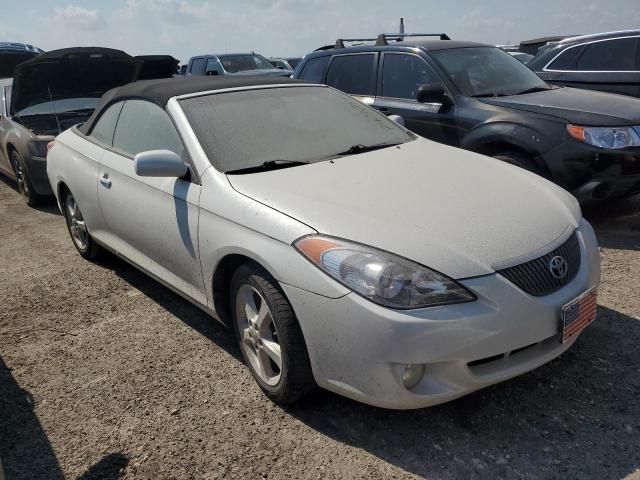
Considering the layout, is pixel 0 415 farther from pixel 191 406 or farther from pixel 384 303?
pixel 384 303

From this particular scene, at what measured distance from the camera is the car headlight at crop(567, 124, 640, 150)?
455 centimetres

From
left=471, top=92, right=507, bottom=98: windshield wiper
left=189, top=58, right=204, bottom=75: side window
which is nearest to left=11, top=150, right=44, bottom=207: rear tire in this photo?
left=471, top=92, right=507, bottom=98: windshield wiper

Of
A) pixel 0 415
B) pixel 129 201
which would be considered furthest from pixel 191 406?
pixel 129 201

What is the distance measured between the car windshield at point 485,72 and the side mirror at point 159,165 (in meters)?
3.30

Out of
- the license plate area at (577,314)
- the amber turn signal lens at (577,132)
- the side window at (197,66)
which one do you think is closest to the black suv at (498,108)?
the amber turn signal lens at (577,132)

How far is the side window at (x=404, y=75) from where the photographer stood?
18.8ft

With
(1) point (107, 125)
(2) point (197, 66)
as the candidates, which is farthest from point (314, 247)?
(2) point (197, 66)

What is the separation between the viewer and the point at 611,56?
6.90 m

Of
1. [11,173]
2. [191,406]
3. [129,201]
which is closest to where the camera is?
[191,406]

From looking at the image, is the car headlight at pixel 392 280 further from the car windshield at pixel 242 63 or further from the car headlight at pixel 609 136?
the car windshield at pixel 242 63

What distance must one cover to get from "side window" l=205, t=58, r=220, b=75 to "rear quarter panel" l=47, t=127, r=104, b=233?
11.0 metres

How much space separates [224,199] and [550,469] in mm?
1901

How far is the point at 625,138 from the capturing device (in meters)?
4.56

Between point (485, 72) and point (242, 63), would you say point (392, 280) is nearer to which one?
point (485, 72)
